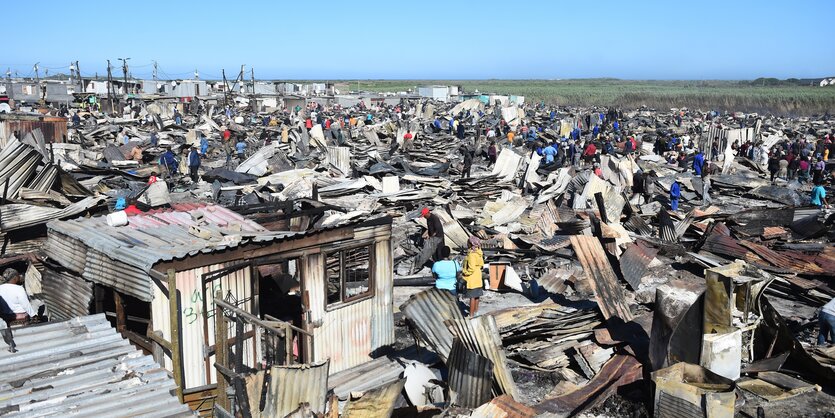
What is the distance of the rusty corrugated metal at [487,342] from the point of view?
7.46 meters

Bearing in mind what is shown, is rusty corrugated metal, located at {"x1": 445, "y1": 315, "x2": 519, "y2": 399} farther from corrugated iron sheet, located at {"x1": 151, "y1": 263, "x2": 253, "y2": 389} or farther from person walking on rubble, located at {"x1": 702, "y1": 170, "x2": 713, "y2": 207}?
person walking on rubble, located at {"x1": 702, "y1": 170, "x2": 713, "y2": 207}

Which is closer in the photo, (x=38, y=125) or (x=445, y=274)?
(x=445, y=274)

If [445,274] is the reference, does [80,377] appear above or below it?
above

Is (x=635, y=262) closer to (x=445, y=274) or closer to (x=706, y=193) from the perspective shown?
(x=445, y=274)

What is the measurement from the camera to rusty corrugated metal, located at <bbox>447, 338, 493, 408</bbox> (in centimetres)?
731

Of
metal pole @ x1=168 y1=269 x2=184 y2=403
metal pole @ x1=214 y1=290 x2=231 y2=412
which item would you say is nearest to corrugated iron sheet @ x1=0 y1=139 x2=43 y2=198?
metal pole @ x1=168 y1=269 x2=184 y2=403

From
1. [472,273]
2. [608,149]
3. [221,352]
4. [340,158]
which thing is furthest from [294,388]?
[608,149]

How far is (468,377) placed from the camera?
742 centimetres

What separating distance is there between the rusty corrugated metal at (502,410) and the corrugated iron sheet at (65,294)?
14.2ft

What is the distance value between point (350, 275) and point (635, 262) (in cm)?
534

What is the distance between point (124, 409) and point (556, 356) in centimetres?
551

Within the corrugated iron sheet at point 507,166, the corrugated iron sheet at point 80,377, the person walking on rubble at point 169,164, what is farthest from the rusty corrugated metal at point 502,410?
the person walking on rubble at point 169,164

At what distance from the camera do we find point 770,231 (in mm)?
15562

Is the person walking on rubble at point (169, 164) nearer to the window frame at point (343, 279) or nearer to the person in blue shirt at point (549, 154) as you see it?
the person in blue shirt at point (549, 154)
